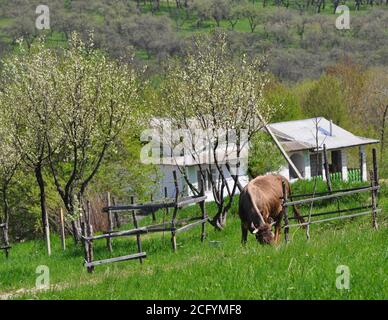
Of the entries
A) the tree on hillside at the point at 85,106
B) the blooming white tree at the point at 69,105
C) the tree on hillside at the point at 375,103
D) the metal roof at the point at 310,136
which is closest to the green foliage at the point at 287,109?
the tree on hillside at the point at 375,103

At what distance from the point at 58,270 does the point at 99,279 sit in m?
5.52

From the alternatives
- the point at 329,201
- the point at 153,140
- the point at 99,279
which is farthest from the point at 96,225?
the point at 99,279

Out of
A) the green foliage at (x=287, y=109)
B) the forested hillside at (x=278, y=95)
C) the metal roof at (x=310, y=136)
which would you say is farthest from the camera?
the green foliage at (x=287, y=109)

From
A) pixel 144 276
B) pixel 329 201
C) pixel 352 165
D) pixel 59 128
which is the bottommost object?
pixel 352 165

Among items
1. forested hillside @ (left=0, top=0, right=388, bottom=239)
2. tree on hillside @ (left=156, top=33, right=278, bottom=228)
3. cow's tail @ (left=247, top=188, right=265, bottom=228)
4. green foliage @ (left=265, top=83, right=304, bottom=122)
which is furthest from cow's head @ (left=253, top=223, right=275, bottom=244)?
green foliage @ (left=265, top=83, right=304, bottom=122)

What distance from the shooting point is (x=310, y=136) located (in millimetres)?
52719

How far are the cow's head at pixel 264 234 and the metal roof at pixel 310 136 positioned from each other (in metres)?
33.4

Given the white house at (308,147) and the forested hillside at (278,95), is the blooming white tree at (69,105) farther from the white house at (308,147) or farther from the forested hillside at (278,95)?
the white house at (308,147)

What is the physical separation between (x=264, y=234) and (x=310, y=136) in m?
37.2

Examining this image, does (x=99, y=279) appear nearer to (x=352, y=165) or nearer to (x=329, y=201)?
(x=329, y=201)

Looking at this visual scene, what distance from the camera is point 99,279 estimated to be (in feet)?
42.3

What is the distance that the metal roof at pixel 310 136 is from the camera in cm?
5066

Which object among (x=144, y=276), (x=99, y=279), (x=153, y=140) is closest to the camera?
(x=144, y=276)

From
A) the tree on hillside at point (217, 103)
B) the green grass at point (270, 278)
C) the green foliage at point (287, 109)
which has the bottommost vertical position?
the green foliage at point (287, 109)
